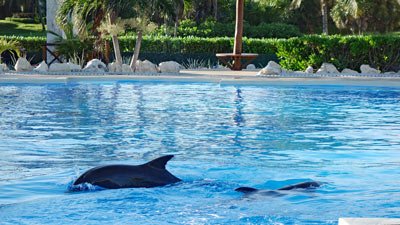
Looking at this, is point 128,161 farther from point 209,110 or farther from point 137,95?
point 137,95

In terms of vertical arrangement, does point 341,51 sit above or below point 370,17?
below

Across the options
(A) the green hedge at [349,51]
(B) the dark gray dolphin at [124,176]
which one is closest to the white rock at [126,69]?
(A) the green hedge at [349,51]

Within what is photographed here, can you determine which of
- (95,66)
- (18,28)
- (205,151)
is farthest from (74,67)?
(18,28)

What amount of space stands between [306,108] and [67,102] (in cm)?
525

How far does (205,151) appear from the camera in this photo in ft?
37.2

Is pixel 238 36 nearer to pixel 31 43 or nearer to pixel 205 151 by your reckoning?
pixel 31 43

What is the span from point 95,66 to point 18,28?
37.4 meters

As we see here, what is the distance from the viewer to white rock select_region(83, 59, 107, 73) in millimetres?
24953

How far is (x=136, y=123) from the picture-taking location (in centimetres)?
1445

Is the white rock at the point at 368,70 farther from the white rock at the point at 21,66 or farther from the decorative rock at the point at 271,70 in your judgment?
the white rock at the point at 21,66

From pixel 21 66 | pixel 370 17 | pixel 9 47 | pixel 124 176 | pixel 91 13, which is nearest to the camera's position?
pixel 124 176

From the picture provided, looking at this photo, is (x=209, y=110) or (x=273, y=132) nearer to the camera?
(x=273, y=132)

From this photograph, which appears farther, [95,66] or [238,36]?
[238,36]

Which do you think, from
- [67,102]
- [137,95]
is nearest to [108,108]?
[67,102]
